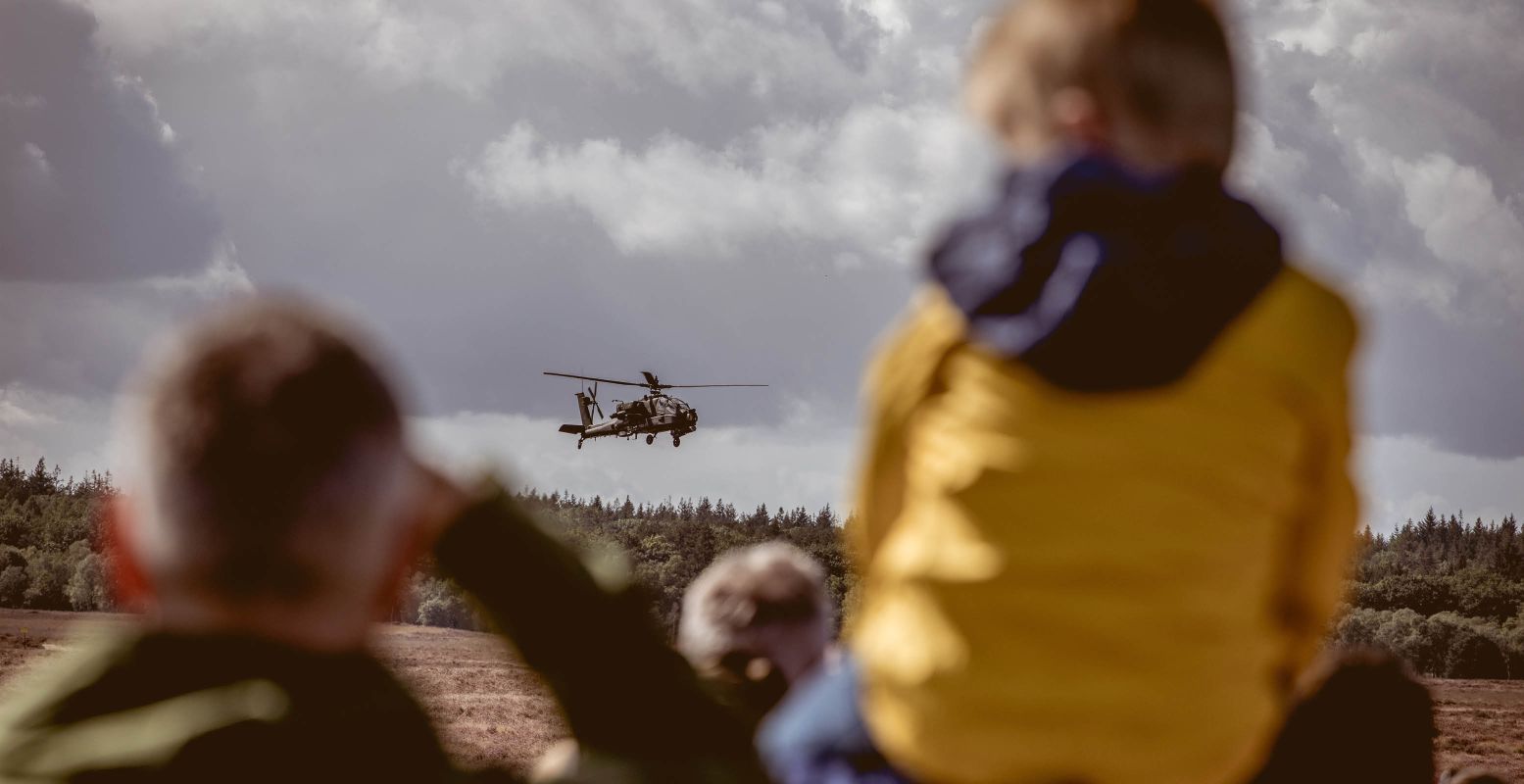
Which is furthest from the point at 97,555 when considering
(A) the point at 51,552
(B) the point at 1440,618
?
(B) the point at 1440,618

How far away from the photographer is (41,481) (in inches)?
5394

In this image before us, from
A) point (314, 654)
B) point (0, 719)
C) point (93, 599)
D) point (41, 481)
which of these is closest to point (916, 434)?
point (314, 654)

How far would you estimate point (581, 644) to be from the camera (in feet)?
6.64

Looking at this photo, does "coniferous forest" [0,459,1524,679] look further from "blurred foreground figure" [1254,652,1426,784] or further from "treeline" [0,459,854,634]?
"blurred foreground figure" [1254,652,1426,784]

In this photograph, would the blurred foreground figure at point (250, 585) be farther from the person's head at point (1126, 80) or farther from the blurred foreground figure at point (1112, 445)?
the person's head at point (1126, 80)

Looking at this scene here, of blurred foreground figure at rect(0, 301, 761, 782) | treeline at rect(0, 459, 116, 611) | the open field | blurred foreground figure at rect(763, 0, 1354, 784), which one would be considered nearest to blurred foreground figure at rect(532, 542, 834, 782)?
blurred foreground figure at rect(763, 0, 1354, 784)

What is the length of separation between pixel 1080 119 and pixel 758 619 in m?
1.53

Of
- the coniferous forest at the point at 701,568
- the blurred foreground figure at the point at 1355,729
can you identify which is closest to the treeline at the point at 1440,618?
the coniferous forest at the point at 701,568

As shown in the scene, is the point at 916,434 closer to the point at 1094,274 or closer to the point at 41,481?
the point at 1094,274

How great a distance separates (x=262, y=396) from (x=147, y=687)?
0.37 metres

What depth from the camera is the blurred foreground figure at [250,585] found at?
1527mm

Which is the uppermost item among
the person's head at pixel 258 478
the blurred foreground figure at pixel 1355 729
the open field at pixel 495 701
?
the person's head at pixel 258 478

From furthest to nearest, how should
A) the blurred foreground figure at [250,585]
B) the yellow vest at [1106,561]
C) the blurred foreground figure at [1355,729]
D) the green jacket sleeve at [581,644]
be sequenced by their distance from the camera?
the blurred foreground figure at [1355,729] < the yellow vest at [1106,561] < the green jacket sleeve at [581,644] < the blurred foreground figure at [250,585]

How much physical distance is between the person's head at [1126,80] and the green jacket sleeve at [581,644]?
1.04 meters
